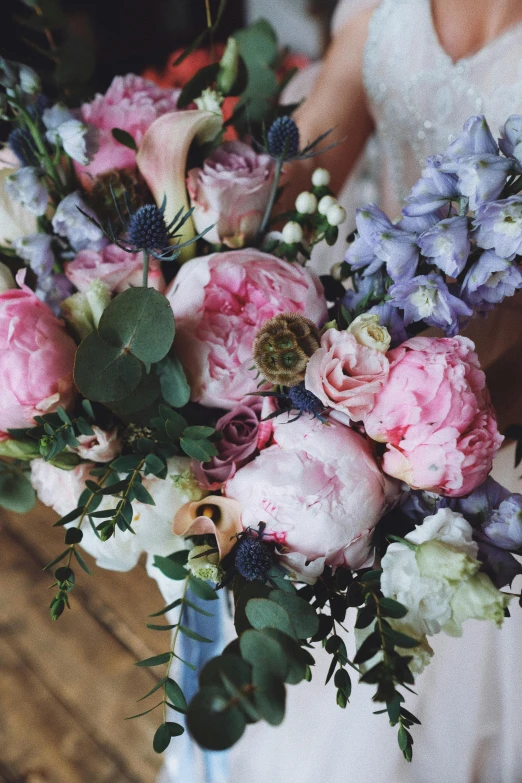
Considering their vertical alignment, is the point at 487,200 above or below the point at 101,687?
above

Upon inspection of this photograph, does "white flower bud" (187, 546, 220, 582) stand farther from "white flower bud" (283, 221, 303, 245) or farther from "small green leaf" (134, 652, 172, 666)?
"white flower bud" (283, 221, 303, 245)

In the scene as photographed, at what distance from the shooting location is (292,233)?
19.1 inches

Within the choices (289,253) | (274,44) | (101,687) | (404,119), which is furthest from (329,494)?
(101,687)

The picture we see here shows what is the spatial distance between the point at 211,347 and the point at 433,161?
181 mm

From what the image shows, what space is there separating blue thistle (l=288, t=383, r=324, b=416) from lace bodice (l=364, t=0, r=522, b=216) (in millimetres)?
523

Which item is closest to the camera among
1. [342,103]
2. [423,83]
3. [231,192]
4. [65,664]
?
[231,192]

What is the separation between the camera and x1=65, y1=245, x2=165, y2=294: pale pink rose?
0.47 meters

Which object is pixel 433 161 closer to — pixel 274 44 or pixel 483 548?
pixel 483 548

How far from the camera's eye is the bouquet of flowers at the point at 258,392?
14.1 inches

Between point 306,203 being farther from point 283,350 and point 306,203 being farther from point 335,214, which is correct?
point 283,350

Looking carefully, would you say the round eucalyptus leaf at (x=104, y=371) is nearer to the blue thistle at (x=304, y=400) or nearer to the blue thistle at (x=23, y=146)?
the blue thistle at (x=304, y=400)

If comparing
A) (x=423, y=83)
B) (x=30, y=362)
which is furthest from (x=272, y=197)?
(x=423, y=83)

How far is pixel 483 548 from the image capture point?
38 cm

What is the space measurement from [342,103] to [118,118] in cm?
56
